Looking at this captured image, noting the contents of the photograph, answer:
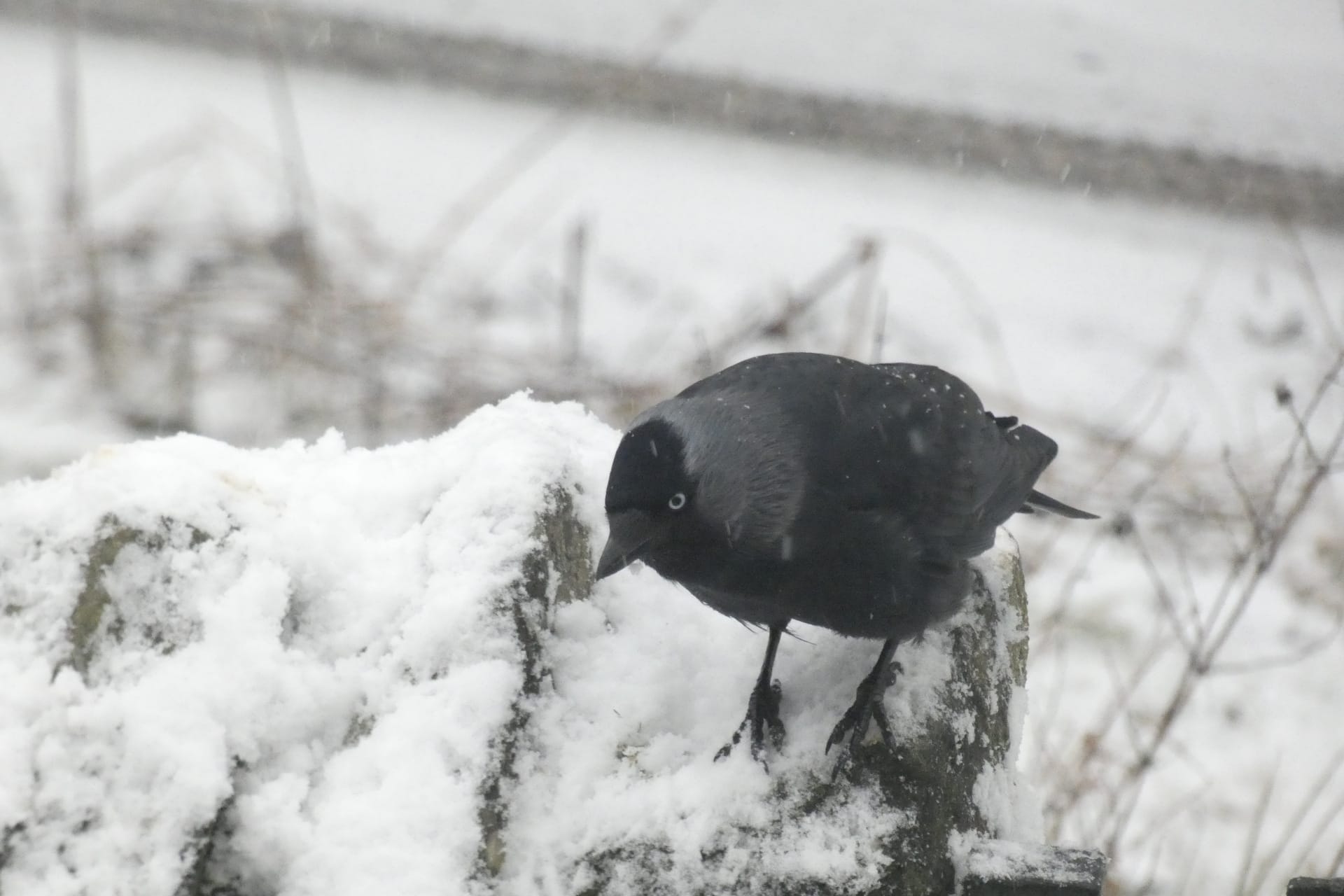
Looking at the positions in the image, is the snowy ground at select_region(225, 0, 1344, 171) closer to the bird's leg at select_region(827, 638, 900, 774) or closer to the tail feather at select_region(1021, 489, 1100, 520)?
the tail feather at select_region(1021, 489, 1100, 520)

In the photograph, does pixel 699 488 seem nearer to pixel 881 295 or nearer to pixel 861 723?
pixel 861 723

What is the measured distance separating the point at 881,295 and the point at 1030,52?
583 cm

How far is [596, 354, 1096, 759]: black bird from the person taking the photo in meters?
1.88

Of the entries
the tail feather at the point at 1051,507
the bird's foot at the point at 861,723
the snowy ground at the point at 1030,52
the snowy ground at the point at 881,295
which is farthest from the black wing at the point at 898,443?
the snowy ground at the point at 1030,52

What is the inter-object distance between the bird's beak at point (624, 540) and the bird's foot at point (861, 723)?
0.43m

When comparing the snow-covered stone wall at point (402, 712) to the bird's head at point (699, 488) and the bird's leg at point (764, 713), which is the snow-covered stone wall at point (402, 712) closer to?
the bird's leg at point (764, 713)

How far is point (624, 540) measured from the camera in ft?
6.04

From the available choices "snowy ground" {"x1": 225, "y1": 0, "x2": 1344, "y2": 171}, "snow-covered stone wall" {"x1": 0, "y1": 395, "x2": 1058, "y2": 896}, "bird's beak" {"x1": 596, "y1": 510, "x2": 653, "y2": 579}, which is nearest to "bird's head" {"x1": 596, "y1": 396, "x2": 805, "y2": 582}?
"bird's beak" {"x1": 596, "y1": 510, "x2": 653, "y2": 579}

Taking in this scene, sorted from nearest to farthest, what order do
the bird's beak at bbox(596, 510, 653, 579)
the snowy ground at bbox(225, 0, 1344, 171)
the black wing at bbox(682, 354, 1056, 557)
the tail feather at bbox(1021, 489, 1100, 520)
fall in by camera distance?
the bird's beak at bbox(596, 510, 653, 579) < the black wing at bbox(682, 354, 1056, 557) < the tail feather at bbox(1021, 489, 1100, 520) < the snowy ground at bbox(225, 0, 1344, 171)

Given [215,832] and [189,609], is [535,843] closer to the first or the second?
[215,832]

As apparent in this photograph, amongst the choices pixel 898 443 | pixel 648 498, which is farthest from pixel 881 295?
pixel 648 498

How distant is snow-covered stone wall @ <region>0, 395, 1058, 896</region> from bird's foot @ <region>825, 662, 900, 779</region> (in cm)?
2

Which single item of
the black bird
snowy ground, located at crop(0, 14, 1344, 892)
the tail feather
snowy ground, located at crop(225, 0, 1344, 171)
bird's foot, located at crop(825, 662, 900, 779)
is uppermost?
the black bird

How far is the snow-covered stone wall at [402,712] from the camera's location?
1570 millimetres
